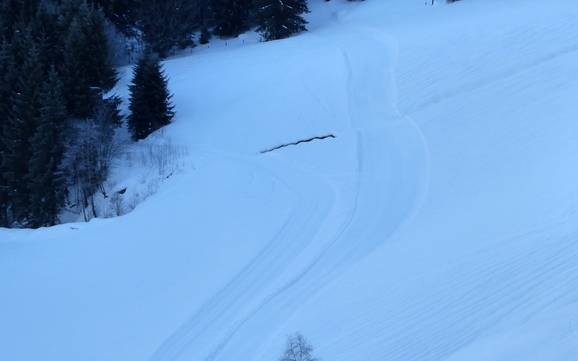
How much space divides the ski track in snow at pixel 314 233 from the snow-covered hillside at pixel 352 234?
44mm

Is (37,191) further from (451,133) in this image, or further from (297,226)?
(451,133)

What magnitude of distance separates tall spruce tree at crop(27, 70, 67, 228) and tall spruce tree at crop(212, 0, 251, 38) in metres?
17.2

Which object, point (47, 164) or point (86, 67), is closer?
point (47, 164)

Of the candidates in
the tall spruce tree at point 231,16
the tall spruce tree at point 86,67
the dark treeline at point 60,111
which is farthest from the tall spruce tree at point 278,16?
the tall spruce tree at point 86,67

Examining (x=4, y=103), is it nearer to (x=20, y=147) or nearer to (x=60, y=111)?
(x=20, y=147)

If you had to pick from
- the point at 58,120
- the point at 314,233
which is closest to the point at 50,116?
the point at 58,120

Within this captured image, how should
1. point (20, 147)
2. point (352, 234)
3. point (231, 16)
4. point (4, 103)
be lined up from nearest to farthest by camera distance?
point (352, 234) < point (20, 147) < point (4, 103) < point (231, 16)

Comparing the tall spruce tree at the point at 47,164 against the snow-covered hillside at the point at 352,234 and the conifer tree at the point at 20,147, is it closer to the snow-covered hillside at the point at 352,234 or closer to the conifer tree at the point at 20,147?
the conifer tree at the point at 20,147

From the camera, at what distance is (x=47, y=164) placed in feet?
54.3

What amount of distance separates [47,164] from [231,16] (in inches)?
749

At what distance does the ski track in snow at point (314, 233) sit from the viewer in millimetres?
8227

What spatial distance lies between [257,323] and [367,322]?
5.77 feet

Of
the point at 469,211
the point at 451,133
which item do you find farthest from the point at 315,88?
the point at 469,211

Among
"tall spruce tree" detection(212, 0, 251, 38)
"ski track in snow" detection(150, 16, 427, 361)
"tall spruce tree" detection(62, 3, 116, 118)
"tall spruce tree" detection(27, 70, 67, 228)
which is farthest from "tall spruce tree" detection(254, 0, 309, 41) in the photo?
"tall spruce tree" detection(27, 70, 67, 228)
